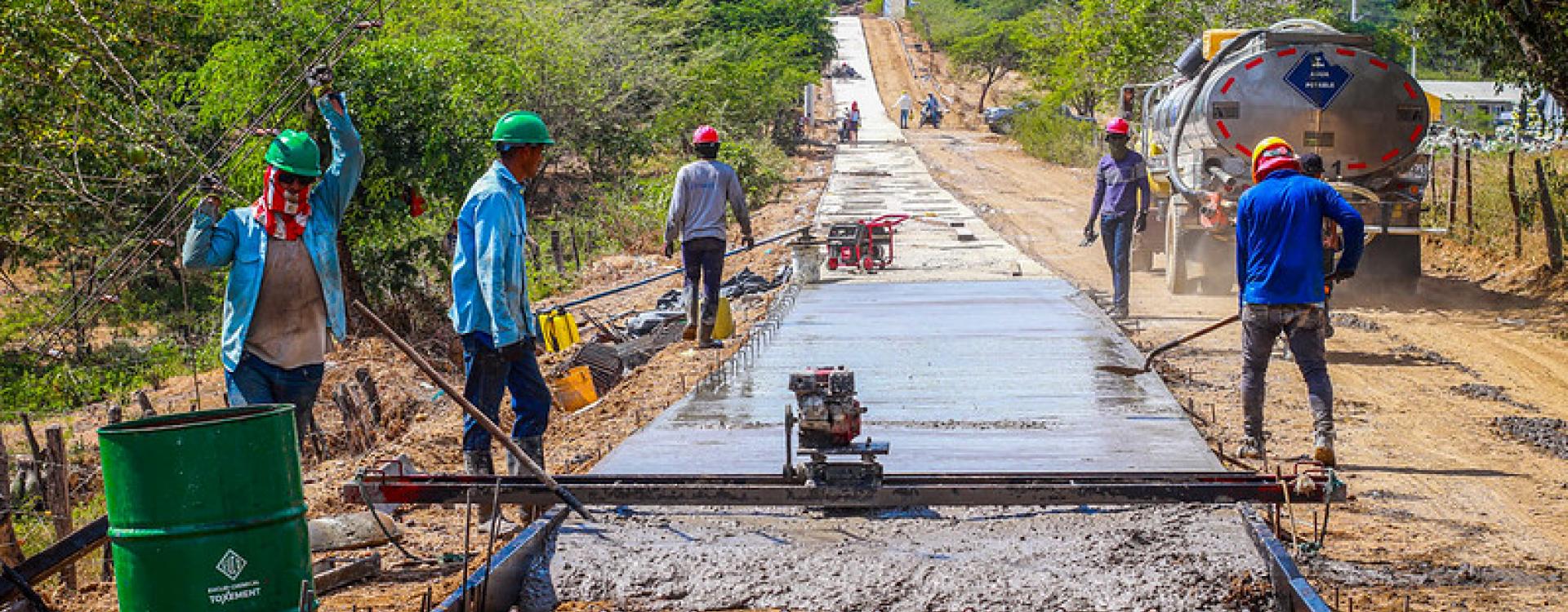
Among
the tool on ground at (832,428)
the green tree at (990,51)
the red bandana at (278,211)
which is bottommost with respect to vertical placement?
the tool on ground at (832,428)

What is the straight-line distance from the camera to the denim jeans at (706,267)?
11.2 meters

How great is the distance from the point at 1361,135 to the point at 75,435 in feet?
42.0

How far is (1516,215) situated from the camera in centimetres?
1678

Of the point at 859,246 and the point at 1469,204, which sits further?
the point at 1469,204

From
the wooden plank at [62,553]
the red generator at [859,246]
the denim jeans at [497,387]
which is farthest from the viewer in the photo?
the red generator at [859,246]

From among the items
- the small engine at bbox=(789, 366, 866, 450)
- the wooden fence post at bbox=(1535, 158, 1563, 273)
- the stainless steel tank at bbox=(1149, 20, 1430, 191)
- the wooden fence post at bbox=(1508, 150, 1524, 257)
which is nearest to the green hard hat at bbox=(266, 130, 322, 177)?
the small engine at bbox=(789, 366, 866, 450)

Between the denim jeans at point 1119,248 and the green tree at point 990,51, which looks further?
the green tree at point 990,51

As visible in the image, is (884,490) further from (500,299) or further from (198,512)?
(198,512)

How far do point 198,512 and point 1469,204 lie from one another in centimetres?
1755

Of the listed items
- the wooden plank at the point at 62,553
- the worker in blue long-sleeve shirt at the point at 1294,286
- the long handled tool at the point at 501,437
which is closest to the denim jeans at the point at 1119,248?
the worker in blue long-sleeve shirt at the point at 1294,286

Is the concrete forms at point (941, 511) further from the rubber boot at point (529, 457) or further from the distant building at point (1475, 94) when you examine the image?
the distant building at point (1475, 94)

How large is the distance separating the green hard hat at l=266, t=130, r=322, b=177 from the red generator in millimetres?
10011

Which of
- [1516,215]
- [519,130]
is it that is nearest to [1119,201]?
[1516,215]

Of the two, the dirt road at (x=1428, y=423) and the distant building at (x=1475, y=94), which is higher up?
the distant building at (x=1475, y=94)
